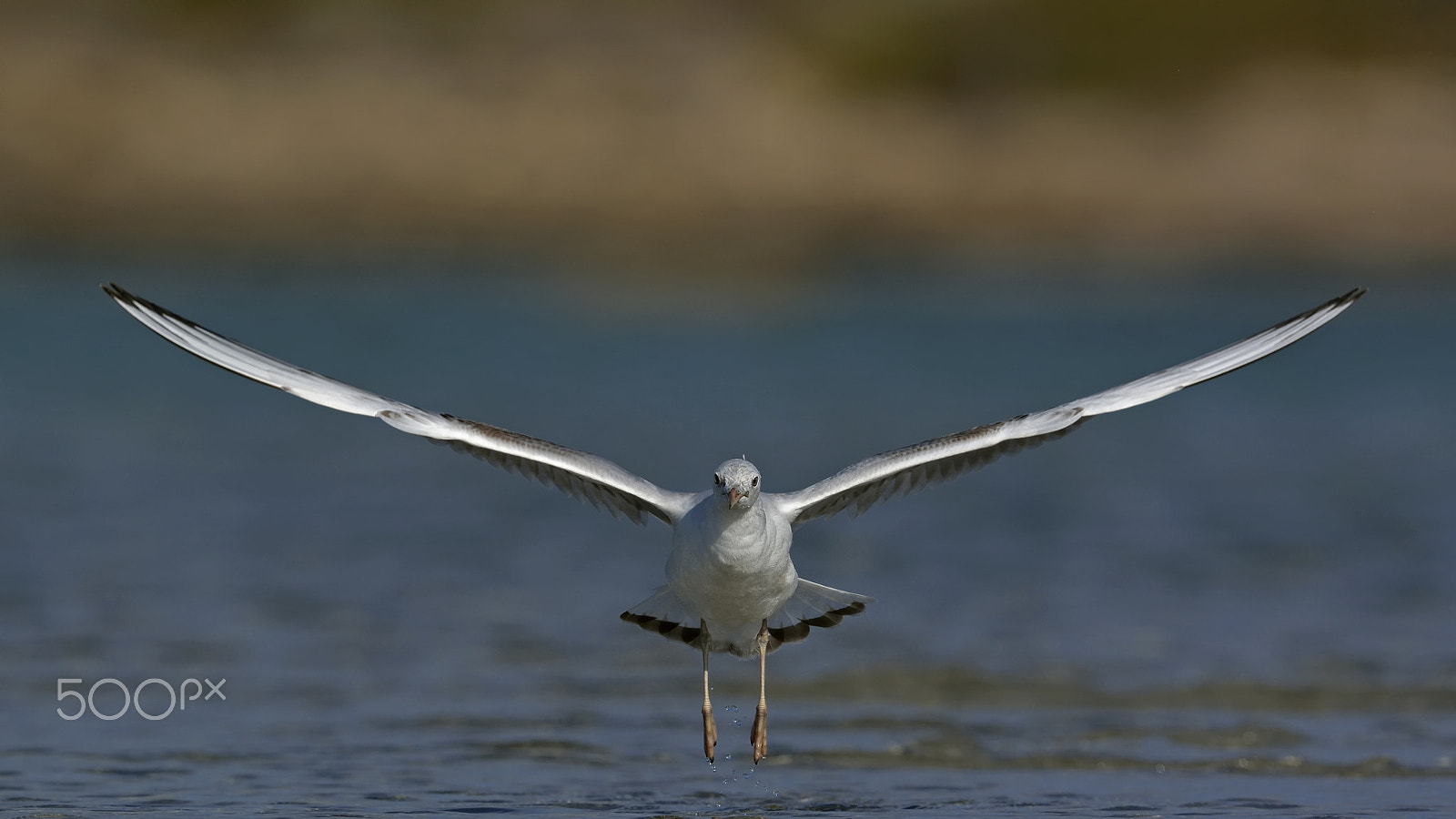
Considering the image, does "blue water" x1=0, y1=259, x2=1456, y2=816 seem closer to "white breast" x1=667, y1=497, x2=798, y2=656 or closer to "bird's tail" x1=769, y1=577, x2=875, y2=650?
"bird's tail" x1=769, y1=577, x2=875, y2=650

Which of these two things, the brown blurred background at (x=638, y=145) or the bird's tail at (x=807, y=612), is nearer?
the bird's tail at (x=807, y=612)

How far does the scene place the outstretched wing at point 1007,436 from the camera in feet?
35.1

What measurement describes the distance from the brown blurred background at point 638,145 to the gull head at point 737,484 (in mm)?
29834

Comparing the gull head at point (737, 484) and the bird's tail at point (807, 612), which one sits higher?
the gull head at point (737, 484)

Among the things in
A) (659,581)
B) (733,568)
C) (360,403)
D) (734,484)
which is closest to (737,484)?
(734,484)

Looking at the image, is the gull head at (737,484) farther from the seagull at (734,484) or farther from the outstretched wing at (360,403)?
the outstretched wing at (360,403)

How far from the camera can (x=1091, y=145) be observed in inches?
1774

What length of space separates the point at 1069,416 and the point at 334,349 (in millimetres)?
19600

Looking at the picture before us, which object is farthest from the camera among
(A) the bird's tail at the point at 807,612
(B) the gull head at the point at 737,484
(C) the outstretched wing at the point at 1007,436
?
(A) the bird's tail at the point at 807,612

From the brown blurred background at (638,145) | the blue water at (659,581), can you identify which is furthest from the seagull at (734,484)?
the brown blurred background at (638,145)

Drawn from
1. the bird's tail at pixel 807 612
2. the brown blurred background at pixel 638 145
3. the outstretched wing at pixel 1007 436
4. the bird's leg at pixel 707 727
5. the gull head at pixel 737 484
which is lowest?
the bird's leg at pixel 707 727

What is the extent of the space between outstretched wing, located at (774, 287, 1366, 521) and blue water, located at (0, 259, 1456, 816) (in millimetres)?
1483

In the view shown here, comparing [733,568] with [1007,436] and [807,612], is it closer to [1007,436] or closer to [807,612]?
[807,612]

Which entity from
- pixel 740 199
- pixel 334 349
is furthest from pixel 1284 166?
pixel 334 349
